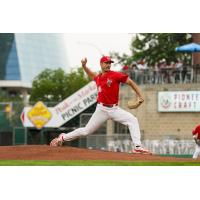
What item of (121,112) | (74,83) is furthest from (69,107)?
(74,83)

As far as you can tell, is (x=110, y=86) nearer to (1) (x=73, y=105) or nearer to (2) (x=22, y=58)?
A: (1) (x=73, y=105)

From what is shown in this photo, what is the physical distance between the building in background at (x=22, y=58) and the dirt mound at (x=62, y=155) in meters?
88.9

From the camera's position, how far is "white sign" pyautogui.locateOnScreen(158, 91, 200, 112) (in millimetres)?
36062

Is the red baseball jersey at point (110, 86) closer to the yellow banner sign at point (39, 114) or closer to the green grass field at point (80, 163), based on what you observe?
the green grass field at point (80, 163)

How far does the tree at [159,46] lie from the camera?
54.7 m

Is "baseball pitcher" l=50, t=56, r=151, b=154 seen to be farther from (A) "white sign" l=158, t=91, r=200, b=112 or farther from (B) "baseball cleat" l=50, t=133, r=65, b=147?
(A) "white sign" l=158, t=91, r=200, b=112

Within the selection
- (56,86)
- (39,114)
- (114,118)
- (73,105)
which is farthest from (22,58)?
(114,118)

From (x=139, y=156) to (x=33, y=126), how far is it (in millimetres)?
22797

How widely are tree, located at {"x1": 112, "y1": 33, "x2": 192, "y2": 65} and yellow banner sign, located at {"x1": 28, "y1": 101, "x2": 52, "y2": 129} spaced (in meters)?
17.4

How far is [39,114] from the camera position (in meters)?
38.6

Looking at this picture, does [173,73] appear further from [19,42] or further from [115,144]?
[19,42]

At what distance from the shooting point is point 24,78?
11075 cm

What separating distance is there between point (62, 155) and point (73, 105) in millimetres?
21344

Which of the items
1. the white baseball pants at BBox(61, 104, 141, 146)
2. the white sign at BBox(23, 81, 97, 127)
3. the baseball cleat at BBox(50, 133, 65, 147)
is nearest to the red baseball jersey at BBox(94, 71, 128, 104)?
the white baseball pants at BBox(61, 104, 141, 146)
